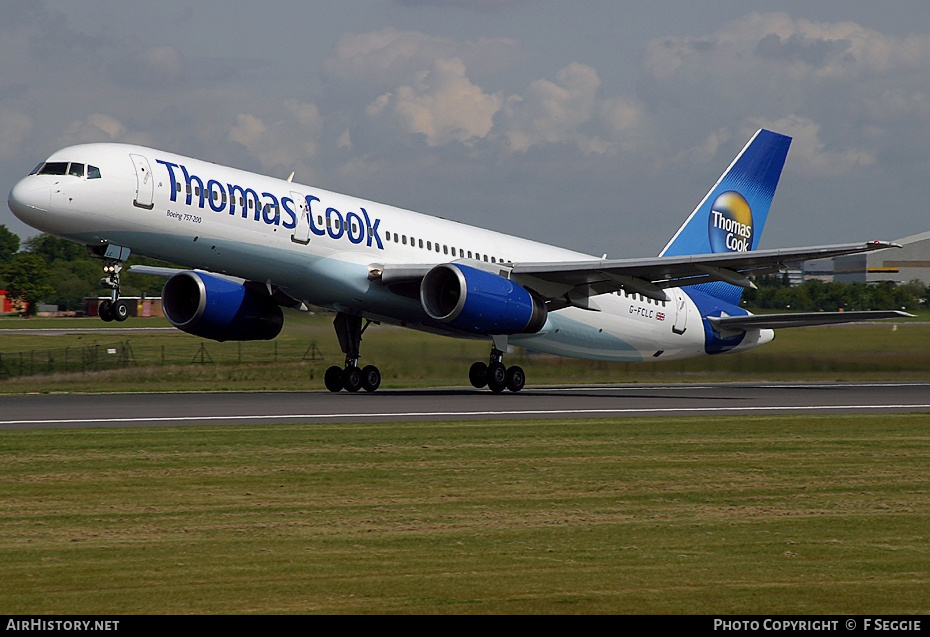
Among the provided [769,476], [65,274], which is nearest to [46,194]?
[769,476]

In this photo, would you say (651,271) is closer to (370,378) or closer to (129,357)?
(370,378)

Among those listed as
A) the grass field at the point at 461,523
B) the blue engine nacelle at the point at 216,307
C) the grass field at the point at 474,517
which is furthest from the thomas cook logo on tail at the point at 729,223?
the grass field at the point at 461,523

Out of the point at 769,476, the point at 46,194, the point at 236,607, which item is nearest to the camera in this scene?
the point at 236,607

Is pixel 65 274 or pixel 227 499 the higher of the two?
pixel 65 274

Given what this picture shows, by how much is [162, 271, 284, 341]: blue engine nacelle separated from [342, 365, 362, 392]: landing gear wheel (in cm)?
239

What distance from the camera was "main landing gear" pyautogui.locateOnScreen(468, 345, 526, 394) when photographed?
3170cm

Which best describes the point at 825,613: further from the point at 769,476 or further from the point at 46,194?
the point at 46,194

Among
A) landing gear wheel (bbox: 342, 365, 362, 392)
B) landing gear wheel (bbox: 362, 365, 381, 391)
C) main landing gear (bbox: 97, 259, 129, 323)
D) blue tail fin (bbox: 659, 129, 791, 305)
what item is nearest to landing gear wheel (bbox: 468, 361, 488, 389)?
landing gear wheel (bbox: 362, 365, 381, 391)

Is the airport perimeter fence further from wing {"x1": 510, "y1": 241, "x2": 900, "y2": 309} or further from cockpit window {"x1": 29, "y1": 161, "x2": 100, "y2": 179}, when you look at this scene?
cockpit window {"x1": 29, "y1": 161, "x2": 100, "y2": 179}

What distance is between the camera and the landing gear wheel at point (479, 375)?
106 feet

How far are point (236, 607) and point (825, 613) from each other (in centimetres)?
401

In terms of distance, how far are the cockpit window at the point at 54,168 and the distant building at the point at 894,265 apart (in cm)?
5079

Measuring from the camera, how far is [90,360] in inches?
1705

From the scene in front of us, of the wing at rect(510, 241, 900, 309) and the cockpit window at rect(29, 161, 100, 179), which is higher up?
the cockpit window at rect(29, 161, 100, 179)
